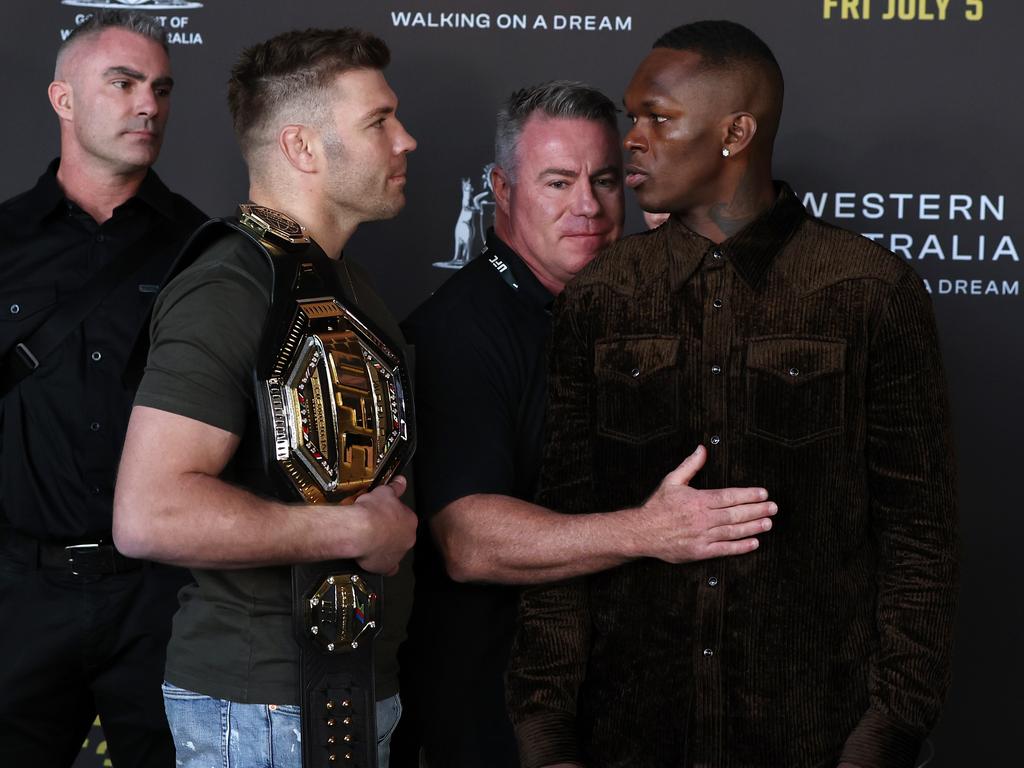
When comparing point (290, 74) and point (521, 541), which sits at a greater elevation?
point (290, 74)

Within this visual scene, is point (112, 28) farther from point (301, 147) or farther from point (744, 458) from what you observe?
point (744, 458)

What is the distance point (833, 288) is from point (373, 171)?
80cm

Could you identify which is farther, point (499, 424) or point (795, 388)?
point (499, 424)

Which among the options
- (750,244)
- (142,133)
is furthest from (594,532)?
(142,133)

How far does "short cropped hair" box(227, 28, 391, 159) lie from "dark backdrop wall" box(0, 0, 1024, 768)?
42.4 inches

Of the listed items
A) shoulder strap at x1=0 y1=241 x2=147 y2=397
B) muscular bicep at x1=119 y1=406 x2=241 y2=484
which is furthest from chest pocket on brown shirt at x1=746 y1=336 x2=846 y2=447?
shoulder strap at x1=0 y1=241 x2=147 y2=397

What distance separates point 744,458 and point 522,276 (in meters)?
0.69

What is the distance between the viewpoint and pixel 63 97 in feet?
8.71

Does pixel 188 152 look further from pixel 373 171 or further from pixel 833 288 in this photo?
pixel 833 288

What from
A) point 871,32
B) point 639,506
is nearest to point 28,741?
point 639,506

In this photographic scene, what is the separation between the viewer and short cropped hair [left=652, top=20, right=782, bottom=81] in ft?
6.01

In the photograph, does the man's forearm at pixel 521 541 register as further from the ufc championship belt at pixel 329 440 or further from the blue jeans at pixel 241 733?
the blue jeans at pixel 241 733

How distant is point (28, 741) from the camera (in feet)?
7.99

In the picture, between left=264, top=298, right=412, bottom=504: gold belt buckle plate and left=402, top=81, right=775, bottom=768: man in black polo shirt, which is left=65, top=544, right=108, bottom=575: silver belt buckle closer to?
left=402, top=81, right=775, bottom=768: man in black polo shirt
